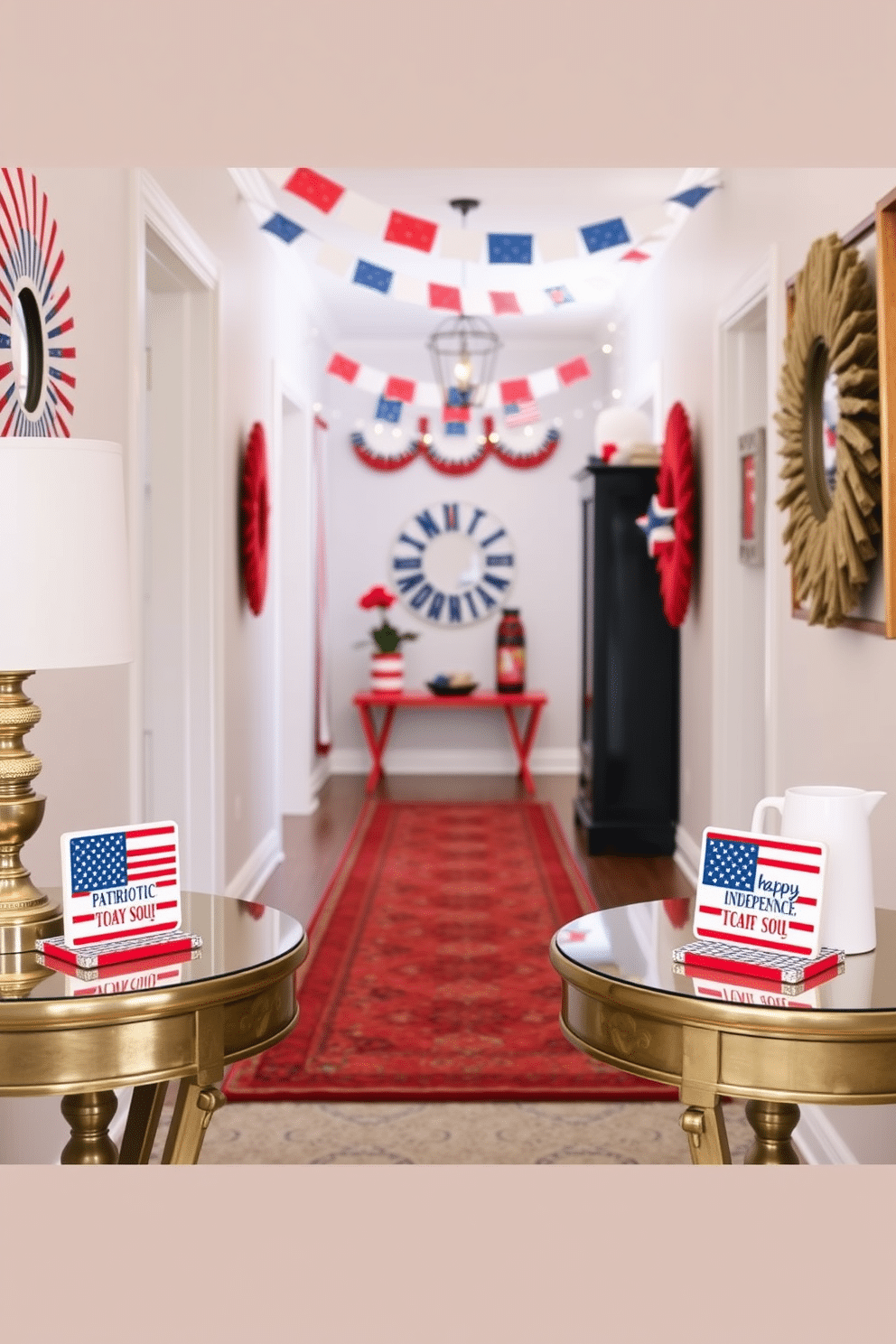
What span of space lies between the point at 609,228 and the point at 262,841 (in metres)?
2.74

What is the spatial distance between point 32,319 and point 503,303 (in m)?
3.34

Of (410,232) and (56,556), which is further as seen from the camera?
(410,232)

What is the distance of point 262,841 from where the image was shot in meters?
5.68

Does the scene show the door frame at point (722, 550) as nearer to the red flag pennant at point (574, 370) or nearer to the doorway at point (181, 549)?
the doorway at point (181, 549)

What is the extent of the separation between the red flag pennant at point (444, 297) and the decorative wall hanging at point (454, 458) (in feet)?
10.3

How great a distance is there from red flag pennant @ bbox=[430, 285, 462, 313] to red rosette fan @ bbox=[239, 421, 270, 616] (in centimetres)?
84

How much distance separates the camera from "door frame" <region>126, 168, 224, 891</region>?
323 cm

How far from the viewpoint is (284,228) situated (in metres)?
4.88

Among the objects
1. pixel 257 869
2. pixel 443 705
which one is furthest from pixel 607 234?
pixel 443 705

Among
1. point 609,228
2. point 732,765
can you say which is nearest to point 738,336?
point 609,228

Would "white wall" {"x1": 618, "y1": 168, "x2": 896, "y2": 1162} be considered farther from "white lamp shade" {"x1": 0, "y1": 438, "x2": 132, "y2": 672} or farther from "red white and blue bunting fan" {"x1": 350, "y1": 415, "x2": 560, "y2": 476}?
"red white and blue bunting fan" {"x1": 350, "y1": 415, "x2": 560, "y2": 476}

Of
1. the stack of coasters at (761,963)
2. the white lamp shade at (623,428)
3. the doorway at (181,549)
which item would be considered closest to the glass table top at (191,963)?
the stack of coasters at (761,963)

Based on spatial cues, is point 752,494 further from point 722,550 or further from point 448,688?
point 448,688

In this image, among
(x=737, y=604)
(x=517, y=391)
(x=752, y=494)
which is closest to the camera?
(x=752, y=494)
